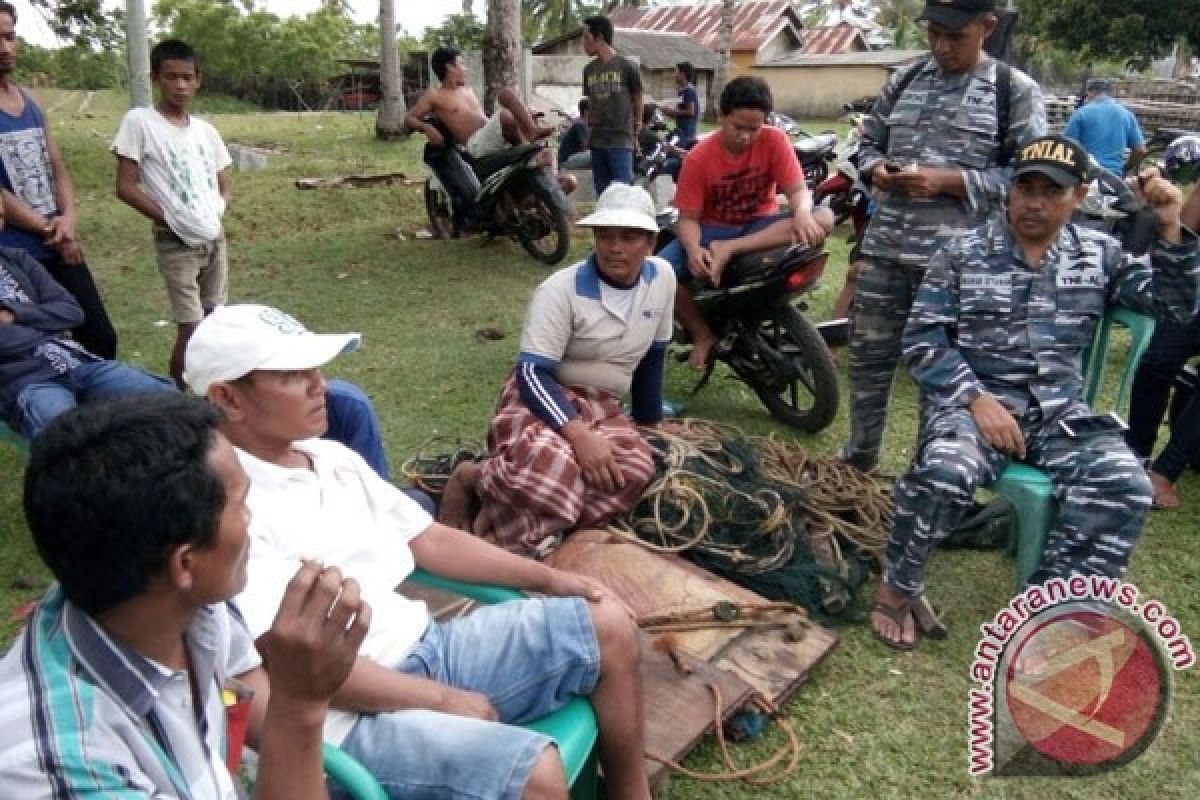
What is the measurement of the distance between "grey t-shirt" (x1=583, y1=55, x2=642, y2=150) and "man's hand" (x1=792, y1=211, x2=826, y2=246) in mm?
4221

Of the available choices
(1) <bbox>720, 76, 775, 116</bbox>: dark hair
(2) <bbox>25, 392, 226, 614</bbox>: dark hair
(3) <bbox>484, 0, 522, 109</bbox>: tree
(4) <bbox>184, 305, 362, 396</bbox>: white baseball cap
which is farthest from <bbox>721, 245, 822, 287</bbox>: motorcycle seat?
(3) <bbox>484, 0, 522, 109</bbox>: tree

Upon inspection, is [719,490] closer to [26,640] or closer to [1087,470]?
[1087,470]

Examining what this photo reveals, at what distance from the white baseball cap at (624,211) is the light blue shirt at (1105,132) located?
17.3ft

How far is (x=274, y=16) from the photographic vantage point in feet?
126

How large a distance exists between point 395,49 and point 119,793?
12.9 meters

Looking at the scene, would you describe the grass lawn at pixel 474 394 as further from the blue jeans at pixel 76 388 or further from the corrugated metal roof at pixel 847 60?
the corrugated metal roof at pixel 847 60

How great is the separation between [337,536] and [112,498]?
774 millimetres

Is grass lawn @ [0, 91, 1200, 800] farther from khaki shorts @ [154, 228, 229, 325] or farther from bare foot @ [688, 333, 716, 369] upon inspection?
khaki shorts @ [154, 228, 229, 325]

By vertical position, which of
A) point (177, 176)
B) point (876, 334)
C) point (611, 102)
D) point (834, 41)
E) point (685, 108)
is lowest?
point (876, 334)

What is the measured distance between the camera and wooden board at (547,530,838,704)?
2.51m

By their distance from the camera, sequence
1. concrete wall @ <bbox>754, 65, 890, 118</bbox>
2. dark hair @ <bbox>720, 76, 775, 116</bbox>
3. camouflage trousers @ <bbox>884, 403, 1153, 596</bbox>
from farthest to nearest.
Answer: concrete wall @ <bbox>754, 65, 890, 118</bbox> → dark hair @ <bbox>720, 76, 775, 116</bbox> → camouflage trousers @ <bbox>884, 403, 1153, 596</bbox>

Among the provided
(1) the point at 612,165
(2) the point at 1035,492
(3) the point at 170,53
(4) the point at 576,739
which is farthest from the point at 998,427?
(1) the point at 612,165

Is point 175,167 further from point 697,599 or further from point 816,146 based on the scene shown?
point 816,146

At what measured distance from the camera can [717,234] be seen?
424cm
